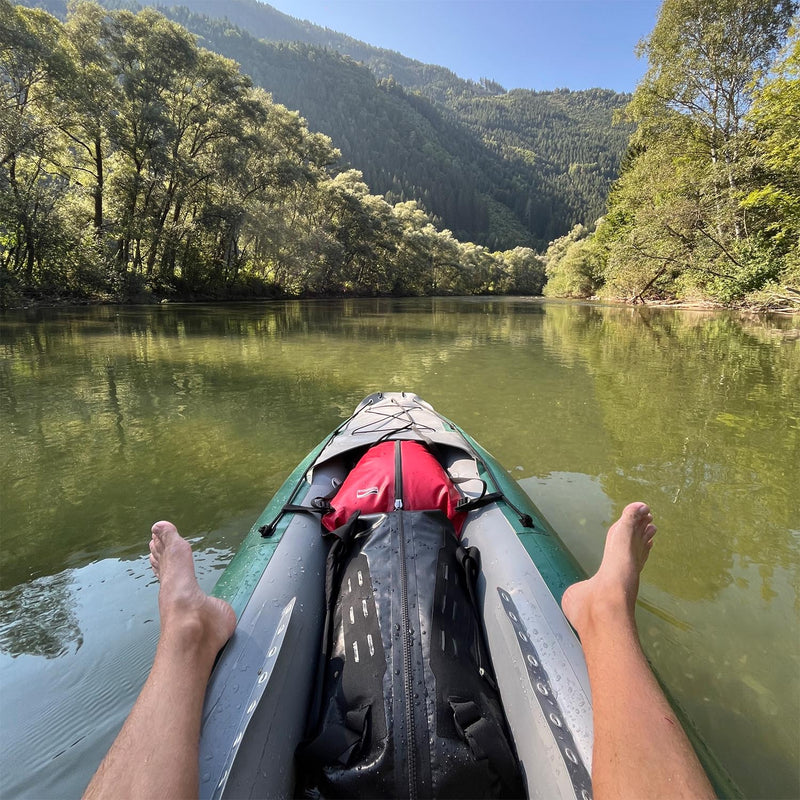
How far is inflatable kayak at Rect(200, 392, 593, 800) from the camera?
1.21 metres

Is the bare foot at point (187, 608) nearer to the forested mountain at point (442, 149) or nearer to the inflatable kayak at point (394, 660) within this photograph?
the inflatable kayak at point (394, 660)

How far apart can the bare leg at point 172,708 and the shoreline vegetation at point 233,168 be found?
A: 15254 millimetres

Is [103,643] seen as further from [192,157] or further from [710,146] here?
[192,157]

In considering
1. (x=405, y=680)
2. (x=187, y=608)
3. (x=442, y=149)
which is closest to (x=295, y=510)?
(x=187, y=608)

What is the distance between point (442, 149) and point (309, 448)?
154076mm

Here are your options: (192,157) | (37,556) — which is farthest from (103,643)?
(192,157)

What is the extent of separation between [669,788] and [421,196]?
114286mm

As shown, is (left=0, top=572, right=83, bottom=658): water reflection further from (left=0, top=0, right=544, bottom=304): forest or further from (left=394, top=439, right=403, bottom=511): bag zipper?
(left=0, top=0, right=544, bottom=304): forest

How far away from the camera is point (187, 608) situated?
58.0 inches

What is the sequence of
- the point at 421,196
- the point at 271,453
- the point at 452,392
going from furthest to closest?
the point at 421,196 → the point at 452,392 → the point at 271,453

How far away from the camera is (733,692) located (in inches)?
72.3

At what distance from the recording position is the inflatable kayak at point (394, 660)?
121 centimetres

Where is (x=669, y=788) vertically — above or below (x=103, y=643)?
above

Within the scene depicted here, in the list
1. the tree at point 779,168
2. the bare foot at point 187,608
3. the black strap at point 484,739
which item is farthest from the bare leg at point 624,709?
the tree at point 779,168
